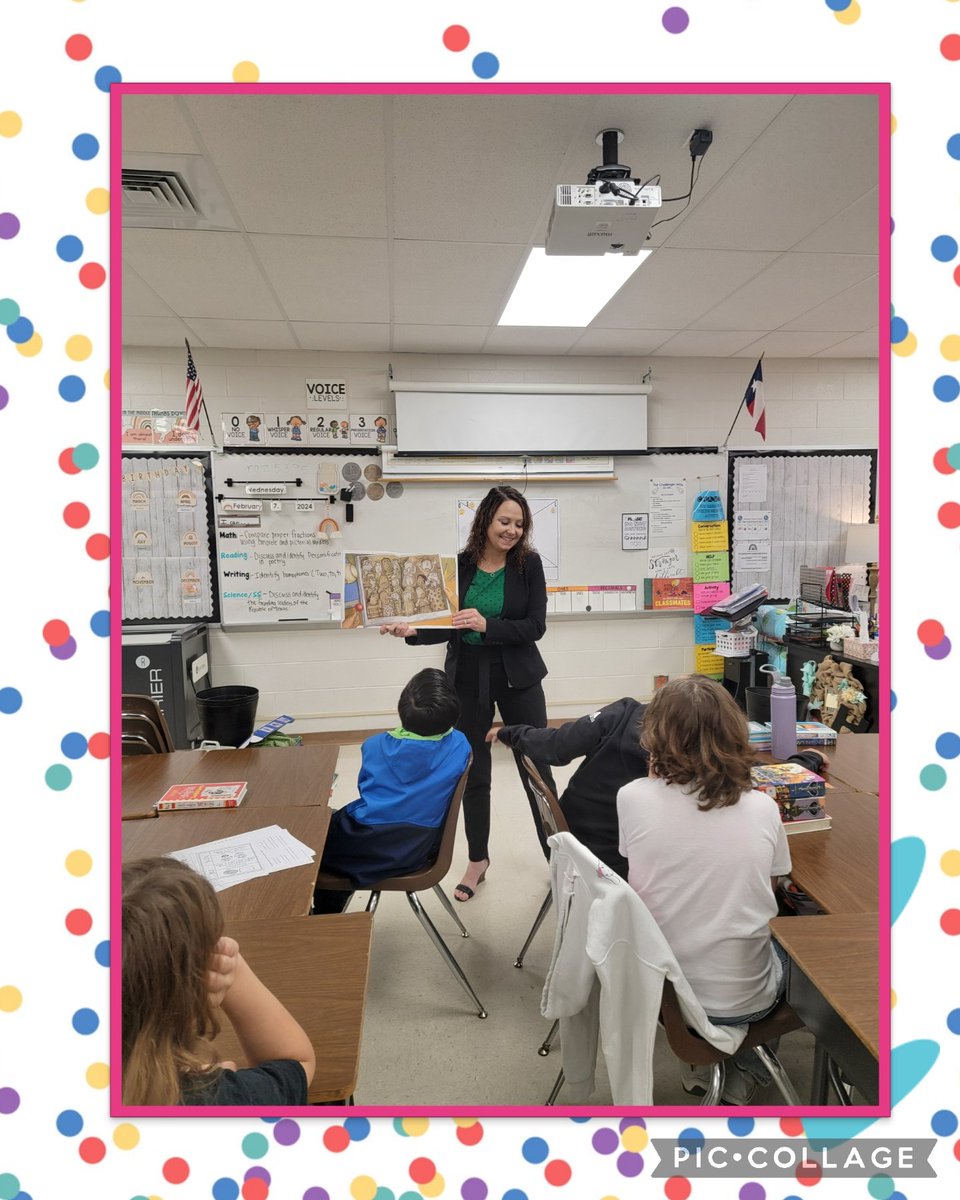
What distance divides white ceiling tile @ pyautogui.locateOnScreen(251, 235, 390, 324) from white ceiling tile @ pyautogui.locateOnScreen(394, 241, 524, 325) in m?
0.09

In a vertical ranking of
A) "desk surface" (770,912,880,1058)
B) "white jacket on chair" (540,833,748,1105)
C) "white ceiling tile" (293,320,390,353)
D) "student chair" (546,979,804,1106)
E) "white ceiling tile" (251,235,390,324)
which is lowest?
"student chair" (546,979,804,1106)

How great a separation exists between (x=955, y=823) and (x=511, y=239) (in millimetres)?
2427

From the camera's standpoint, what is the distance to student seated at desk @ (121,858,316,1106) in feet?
1.99

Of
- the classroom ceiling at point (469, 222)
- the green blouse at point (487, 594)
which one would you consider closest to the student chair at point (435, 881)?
the green blouse at point (487, 594)

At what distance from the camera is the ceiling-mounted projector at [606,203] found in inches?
68.6

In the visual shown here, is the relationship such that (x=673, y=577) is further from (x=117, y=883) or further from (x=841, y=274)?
(x=117, y=883)

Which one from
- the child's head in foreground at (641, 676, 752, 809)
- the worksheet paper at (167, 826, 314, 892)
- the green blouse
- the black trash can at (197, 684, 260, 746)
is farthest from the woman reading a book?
the black trash can at (197, 684, 260, 746)

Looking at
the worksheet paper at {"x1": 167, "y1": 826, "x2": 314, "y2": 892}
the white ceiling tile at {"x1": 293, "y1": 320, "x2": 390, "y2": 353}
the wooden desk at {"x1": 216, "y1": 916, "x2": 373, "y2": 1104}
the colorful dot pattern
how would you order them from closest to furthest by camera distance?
the colorful dot pattern < the wooden desk at {"x1": 216, "y1": 916, "x2": 373, "y2": 1104} < the worksheet paper at {"x1": 167, "y1": 826, "x2": 314, "y2": 892} < the white ceiling tile at {"x1": 293, "y1": 320, "x2": 390, "y2": 353}

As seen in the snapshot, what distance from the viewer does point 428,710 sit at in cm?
173

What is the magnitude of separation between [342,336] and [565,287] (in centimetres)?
138

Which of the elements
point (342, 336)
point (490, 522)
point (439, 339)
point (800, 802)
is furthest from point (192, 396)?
point (800, 802)

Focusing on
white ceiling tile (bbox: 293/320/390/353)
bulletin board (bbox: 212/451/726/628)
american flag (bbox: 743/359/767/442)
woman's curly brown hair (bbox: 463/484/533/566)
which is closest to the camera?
woman's curly brown hair (bbox: 463/484/533/566)

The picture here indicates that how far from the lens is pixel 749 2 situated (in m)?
0.60

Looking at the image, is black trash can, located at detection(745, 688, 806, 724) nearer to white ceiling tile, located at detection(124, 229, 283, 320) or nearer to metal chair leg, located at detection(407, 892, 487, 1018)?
metal chair leg, located at detection(407, 892, 487, 1018)
